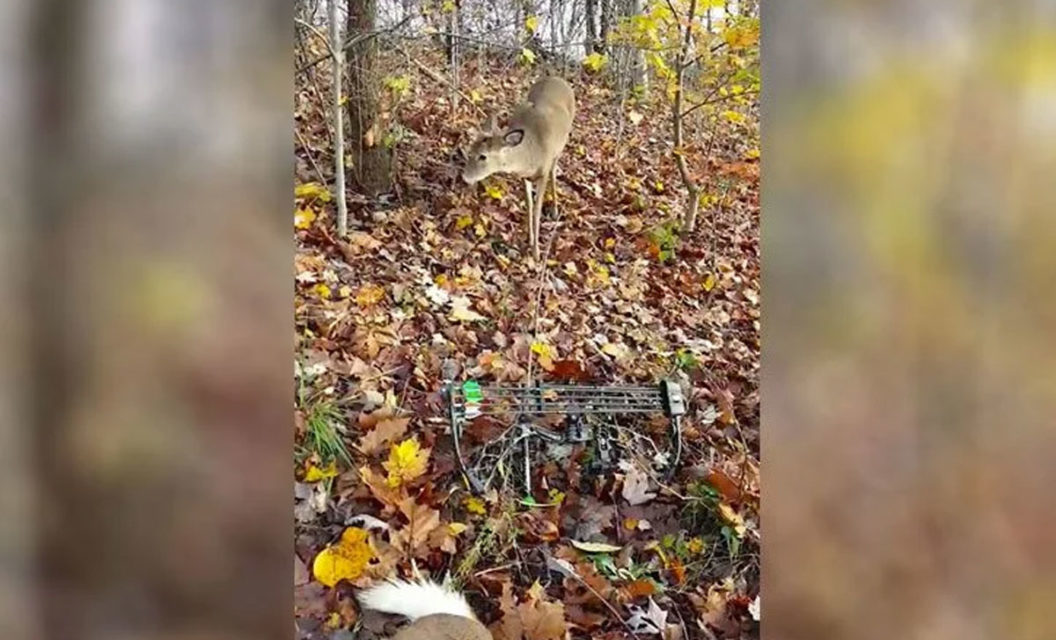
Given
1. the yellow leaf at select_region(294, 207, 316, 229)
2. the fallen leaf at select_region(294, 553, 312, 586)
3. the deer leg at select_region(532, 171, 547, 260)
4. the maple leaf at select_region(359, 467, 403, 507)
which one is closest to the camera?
the fallen leaf at select_region(294, 553, 312, 586)

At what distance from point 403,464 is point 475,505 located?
0.44 feet

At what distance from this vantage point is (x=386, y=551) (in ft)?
4.67

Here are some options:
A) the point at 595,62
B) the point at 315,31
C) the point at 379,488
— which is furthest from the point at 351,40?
the point at 379,488

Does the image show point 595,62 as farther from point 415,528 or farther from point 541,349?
point 415,528

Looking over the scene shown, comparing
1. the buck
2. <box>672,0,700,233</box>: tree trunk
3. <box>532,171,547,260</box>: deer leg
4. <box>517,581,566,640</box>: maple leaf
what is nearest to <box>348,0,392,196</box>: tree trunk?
the buck

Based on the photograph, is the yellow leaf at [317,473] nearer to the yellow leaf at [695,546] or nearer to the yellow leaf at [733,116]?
the yellow leaf at [695,546]

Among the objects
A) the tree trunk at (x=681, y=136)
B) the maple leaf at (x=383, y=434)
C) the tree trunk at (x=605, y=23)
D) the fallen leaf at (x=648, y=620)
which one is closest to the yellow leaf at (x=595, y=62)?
the tree trunk at (x=605, y=23)

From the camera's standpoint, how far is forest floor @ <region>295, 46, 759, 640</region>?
1.45 meters

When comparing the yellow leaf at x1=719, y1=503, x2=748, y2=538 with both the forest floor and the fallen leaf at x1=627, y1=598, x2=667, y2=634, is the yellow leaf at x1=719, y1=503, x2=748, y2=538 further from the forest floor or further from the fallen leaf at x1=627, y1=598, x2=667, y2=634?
the fallen leaf at x1=627, y1=598, x2=667, y2=634

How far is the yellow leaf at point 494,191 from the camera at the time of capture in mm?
1718

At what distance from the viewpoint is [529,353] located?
1602 mm

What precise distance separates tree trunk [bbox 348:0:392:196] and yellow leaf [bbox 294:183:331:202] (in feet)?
0.19
